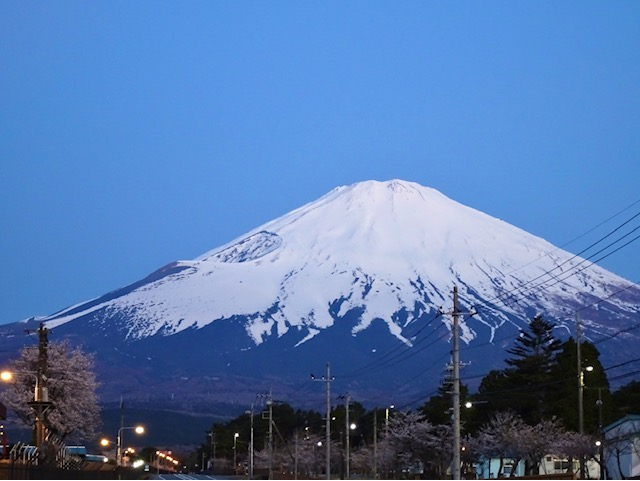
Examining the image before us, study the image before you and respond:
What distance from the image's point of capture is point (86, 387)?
274 feet

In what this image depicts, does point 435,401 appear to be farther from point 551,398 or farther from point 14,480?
point 14,480

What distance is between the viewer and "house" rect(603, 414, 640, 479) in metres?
77.6

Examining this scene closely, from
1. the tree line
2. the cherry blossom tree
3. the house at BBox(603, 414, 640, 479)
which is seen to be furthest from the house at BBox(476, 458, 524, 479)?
the cherry blossom tree

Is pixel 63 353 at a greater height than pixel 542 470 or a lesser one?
greater

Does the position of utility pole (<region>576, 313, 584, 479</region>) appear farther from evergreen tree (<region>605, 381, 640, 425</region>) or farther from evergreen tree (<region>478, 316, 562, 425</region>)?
evergreen tree (<region>605, 381, 640, 425</region>)

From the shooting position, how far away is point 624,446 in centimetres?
8094

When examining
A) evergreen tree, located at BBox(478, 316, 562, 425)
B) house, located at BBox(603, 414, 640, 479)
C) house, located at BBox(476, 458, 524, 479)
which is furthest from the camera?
house, located at BBox(476, 458, 524, 479)

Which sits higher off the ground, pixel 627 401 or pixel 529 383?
pixel 529 383

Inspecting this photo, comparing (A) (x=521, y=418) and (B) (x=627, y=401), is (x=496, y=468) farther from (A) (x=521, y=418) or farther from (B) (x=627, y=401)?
(A) (x=521, y=418)

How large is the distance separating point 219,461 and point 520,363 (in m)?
93.2

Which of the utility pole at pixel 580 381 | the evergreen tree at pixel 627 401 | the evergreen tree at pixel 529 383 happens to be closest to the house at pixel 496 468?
the evergreen tree at pixel 529 383

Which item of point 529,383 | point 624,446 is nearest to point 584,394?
point 624,446

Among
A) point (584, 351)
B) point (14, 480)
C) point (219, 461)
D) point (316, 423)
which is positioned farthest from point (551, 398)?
point (219, 461)

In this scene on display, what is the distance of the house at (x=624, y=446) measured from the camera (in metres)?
77.6
